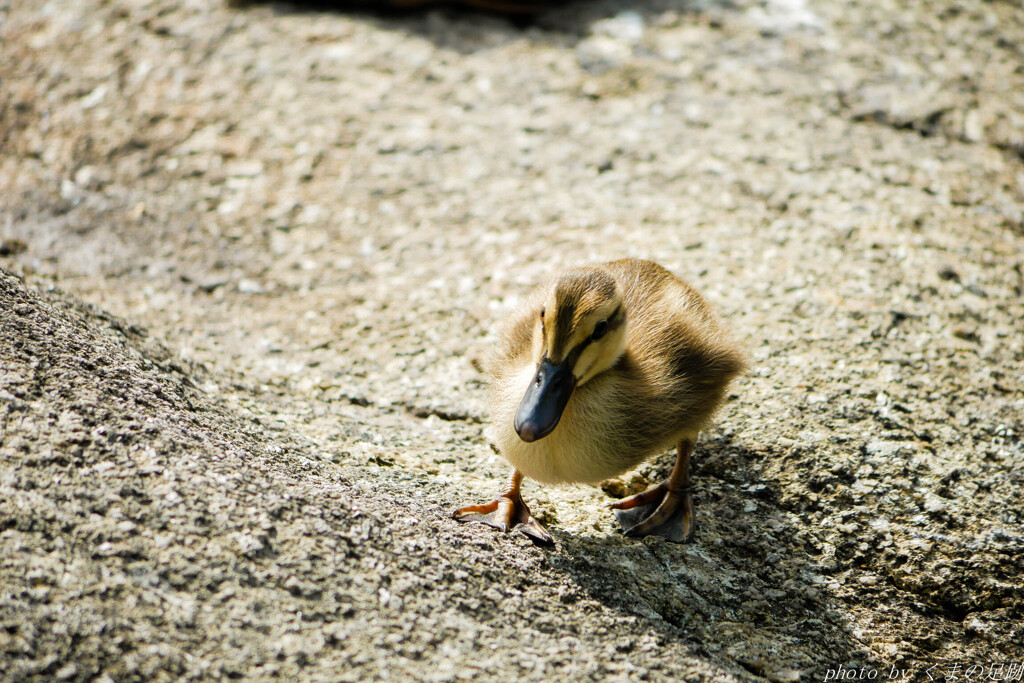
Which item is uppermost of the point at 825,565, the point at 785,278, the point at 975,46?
the point at 975,46

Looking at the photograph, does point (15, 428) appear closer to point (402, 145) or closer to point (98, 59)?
point (402, 145)

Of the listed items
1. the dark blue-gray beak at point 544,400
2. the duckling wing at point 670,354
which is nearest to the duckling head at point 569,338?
the dark blue-gray beak at point 544,400

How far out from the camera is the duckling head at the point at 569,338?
2.92m

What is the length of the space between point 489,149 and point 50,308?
9.60 feet

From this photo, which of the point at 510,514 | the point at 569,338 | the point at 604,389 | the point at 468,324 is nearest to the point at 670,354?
the point at 604,389

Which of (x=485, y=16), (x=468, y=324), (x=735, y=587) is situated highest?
(x=485, y=16)

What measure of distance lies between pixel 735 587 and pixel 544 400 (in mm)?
982

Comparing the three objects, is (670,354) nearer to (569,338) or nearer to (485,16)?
(569,338)

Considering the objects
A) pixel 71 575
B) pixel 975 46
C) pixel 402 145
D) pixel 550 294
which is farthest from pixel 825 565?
pixel 975 46

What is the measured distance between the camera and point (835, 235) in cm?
474

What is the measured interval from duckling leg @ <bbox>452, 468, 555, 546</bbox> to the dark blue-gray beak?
1.46 ft

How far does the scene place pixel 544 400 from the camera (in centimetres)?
293

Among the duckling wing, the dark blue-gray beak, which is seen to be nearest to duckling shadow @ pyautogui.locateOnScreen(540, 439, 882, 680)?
the duckling wing

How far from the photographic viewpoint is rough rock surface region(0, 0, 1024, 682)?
2.57 m
